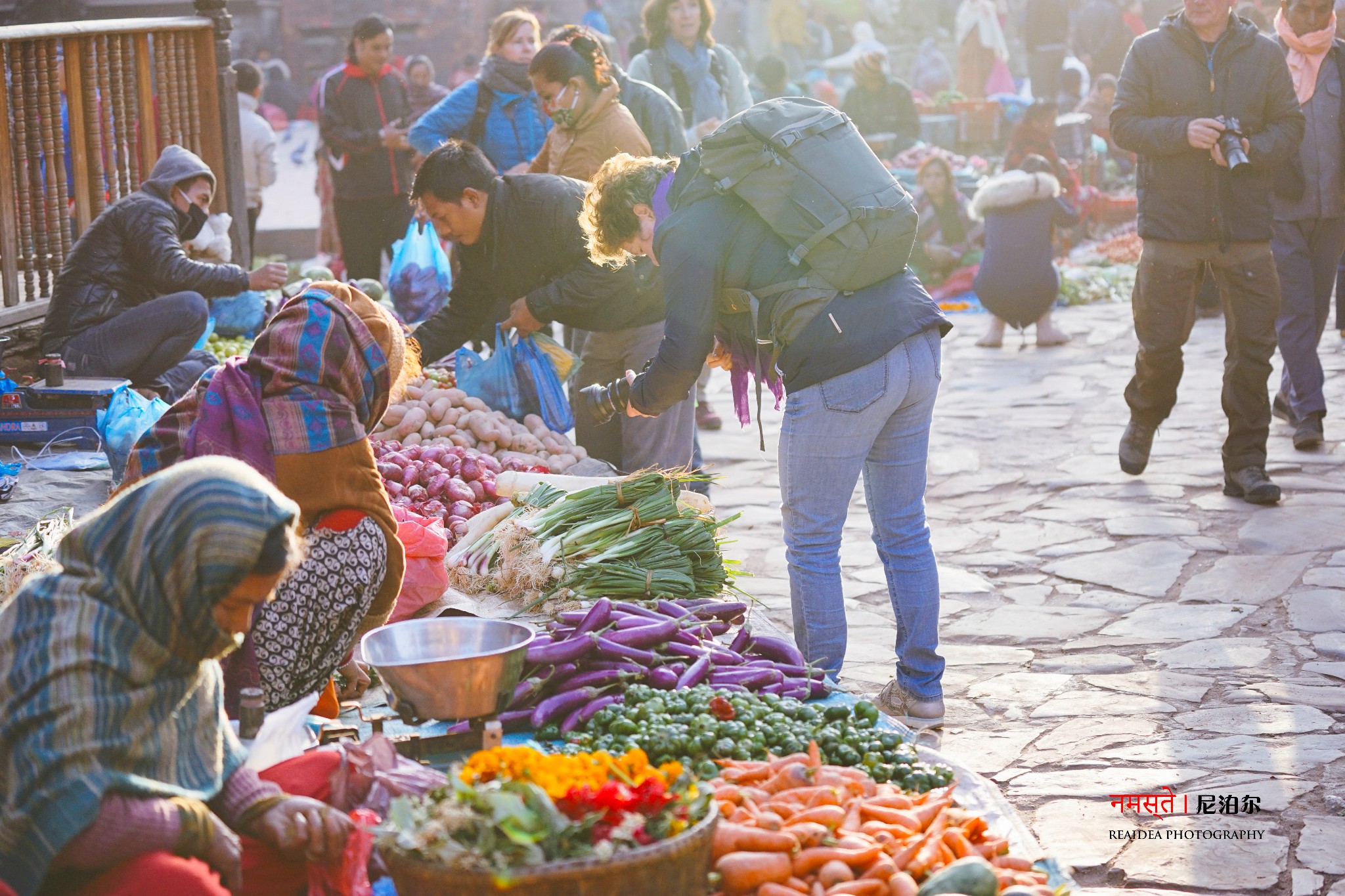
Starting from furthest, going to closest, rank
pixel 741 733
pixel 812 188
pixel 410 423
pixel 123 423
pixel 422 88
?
pixel 422 88 < pixel 410 423 < pixel 123 423 < pixel 812 188 < pixel 741 733

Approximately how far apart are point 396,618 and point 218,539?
7.56ft

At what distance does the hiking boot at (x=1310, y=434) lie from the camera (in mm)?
7559

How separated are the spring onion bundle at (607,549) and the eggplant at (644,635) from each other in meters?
0.72

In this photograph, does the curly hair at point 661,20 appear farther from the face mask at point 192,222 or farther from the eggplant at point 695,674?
the eggplant at point 695,674

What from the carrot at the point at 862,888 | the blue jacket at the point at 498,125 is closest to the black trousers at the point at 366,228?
the blue jacket at the point at 498,125

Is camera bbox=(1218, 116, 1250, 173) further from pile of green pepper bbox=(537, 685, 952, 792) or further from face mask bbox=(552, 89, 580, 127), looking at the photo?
pile of green pepper bbox=(537, 685, 952, 792)

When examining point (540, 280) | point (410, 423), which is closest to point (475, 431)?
point (410, 423)

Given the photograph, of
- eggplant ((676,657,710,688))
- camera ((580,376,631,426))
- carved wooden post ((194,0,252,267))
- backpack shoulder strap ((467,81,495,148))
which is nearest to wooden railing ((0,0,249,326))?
carved wooden post ((194,0,252,267))

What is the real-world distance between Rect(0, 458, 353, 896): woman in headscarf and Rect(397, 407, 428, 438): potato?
369 cm

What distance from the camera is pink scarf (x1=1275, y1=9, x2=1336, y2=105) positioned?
24.4 ft

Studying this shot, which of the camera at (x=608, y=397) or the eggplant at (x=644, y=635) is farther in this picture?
the camera at (x=608, y=397)

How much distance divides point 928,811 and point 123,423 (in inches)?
165

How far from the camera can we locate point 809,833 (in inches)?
111

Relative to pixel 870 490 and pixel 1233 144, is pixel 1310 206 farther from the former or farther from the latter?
pixel 870 490
